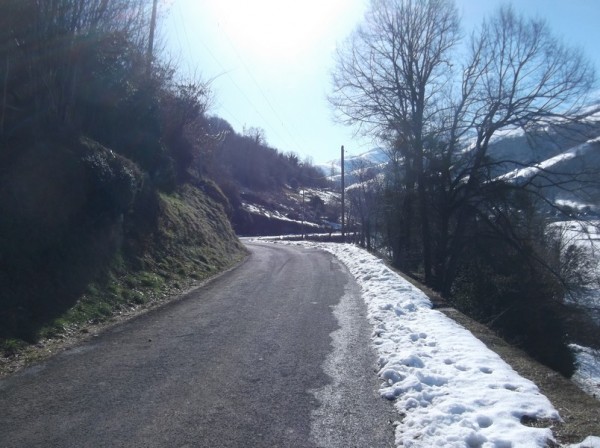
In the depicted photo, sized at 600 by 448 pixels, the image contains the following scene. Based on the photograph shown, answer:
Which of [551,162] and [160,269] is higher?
[551,162]

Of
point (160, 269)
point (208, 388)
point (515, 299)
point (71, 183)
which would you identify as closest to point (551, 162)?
point (515, 299)

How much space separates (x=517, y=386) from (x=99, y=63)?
13.2 m

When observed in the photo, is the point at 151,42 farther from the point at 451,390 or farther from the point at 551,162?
the point at 451,390

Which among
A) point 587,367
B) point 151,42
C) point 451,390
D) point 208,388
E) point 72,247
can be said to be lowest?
point 587,367

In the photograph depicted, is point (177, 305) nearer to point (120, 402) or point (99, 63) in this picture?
point (120, 402)

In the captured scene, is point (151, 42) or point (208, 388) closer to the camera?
point (208, 388)

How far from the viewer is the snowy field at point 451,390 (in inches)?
198

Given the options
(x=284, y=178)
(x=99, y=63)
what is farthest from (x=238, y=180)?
(x=99, y=63)

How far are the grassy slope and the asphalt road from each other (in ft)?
2.05

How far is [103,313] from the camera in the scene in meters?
10.5

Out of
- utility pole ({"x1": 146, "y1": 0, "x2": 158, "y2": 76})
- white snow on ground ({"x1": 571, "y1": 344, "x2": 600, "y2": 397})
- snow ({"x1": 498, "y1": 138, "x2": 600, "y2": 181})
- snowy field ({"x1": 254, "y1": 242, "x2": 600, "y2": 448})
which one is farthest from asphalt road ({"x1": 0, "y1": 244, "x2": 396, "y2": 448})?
snow ({"x1": 498, "y1": 138, "x2": 600, "y2": 181})

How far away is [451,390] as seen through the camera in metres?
6.35

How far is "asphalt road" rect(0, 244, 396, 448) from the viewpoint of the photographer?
17.1 feet

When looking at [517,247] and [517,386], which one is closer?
[517,386]
